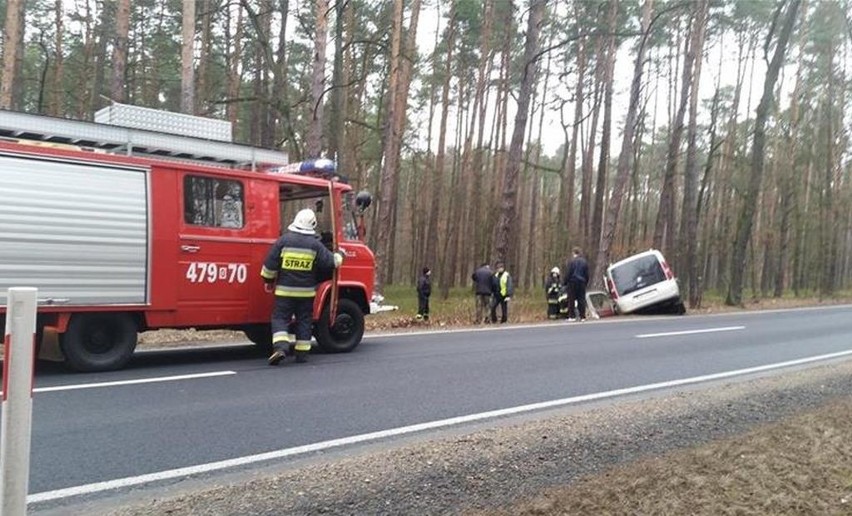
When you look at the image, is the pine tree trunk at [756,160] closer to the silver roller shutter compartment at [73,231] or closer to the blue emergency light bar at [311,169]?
the blue emergency light bar at [311,169]

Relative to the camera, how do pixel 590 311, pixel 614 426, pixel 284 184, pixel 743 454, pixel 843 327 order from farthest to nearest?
pixel 590 311 < pixel 843 327 < pixel 284 184 < pixel 614 426 < pixel 743 454

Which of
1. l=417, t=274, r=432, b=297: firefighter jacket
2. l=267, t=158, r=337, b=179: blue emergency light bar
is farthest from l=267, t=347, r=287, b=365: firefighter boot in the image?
l=417, t=274, r=432, b=297: firefighter jacket

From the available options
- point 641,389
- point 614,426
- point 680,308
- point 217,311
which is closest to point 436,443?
point 614,426

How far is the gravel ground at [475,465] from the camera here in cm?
394

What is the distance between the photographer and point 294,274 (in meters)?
8.25

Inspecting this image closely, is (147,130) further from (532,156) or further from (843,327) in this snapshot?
(532,156)

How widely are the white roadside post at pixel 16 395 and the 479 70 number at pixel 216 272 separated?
551cm

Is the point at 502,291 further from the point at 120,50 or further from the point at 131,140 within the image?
the point at 131,140

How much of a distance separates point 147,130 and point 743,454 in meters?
7.12

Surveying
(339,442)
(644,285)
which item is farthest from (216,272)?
(644,285)

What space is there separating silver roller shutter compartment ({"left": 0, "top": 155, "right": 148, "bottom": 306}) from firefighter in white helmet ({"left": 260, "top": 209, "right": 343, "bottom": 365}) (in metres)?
1.51

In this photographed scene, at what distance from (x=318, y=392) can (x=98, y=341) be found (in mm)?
2826

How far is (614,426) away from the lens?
5.87 metres

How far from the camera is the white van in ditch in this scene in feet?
66.3
